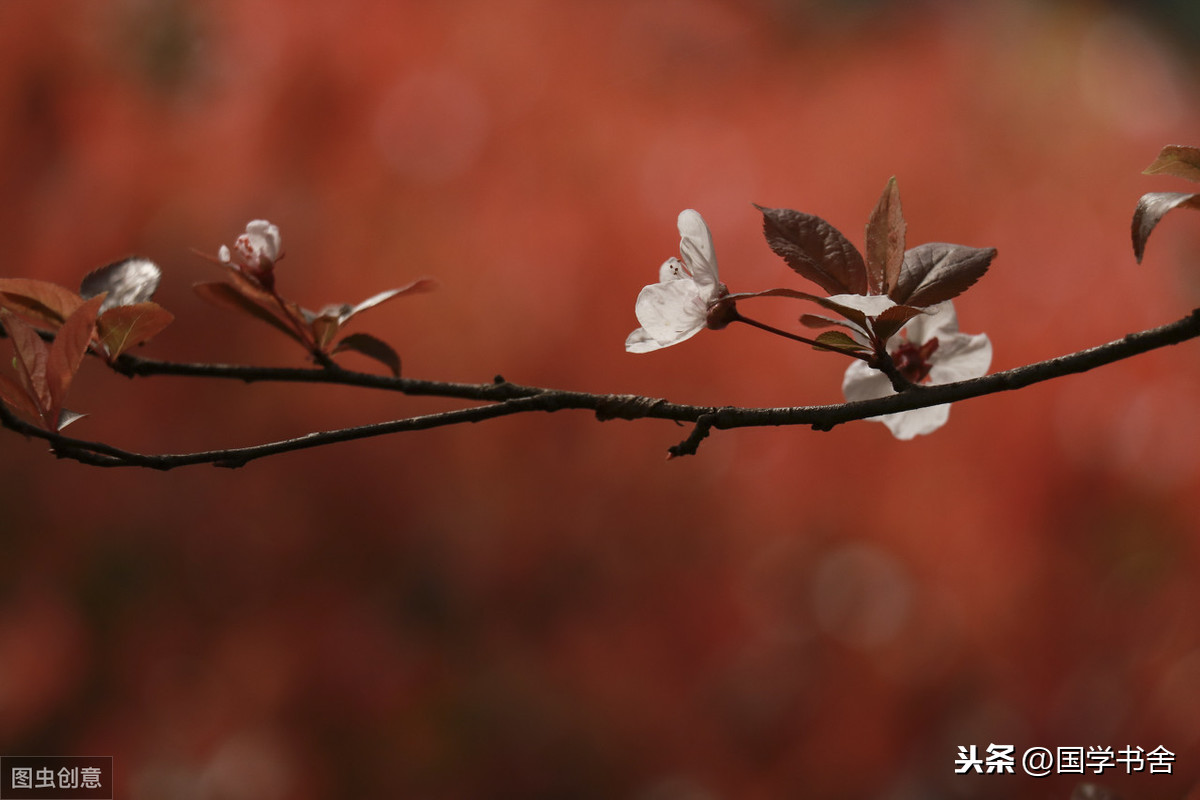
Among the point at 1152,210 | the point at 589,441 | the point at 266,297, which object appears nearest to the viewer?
the point at 1152,210

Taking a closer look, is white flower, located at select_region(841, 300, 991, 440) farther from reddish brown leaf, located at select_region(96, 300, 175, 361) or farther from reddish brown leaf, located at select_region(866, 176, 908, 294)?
reddish brown leaf, located at select_region(96, 300, 175, 361)

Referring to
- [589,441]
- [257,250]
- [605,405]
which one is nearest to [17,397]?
[257,250]

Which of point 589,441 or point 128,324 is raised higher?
point 589,441

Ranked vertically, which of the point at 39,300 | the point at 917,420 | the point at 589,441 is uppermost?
the point at 589,441

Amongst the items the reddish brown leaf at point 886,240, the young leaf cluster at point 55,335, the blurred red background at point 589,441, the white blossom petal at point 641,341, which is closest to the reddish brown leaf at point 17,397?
the young leaf cluster at point 55,335

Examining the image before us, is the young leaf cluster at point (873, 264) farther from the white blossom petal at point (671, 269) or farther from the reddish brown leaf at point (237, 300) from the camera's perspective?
the reddish brown leaf at point (237, 300)

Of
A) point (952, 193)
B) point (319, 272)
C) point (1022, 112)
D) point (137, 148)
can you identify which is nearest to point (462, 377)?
point (319, 272)

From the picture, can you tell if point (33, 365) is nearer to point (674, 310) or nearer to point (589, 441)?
point (674, 310)
